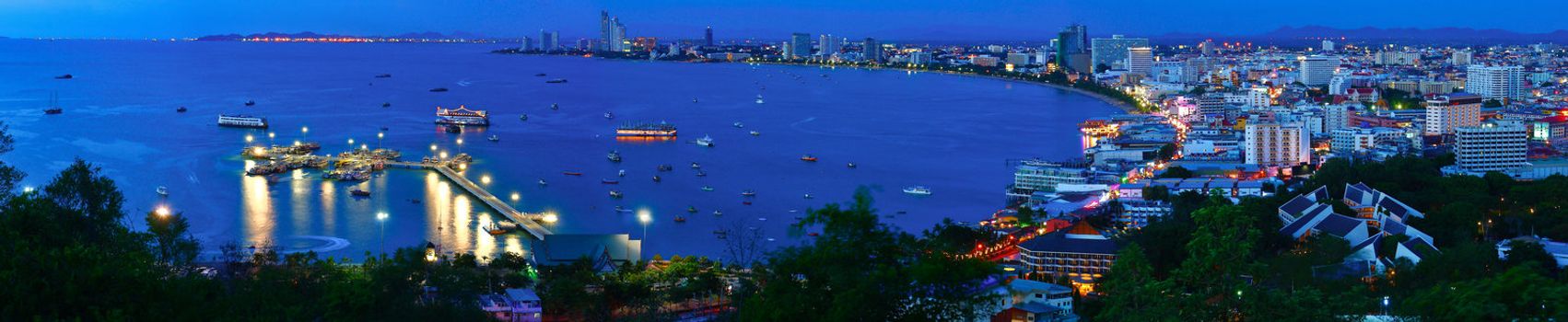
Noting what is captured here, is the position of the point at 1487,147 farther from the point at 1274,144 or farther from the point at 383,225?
the point at 383,225

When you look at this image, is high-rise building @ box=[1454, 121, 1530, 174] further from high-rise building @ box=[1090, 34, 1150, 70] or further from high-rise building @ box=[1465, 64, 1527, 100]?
high-rise building @ box=[1090, 34, 1150, 70]

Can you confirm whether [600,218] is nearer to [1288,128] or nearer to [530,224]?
[530,224]

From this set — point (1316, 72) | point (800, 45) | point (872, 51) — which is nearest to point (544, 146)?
point (1316, 72)

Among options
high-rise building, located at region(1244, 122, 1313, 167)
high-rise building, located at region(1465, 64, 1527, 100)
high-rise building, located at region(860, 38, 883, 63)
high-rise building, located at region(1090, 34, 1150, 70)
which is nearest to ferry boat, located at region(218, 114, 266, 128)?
high-rise building, located at region(1244, 122, 1313, 167)

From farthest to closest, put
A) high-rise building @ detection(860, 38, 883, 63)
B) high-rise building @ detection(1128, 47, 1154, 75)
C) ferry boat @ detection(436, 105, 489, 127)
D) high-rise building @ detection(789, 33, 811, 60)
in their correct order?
1. high-rise building @ detection(789, 33, 811, 60)
2. high-rise building @ detection(860, 38, 883, 63)
3. high-rise building @ detection(1128, 47, 1154, 75)
4. ferry boat @ detection(436, 105, 489, 127)

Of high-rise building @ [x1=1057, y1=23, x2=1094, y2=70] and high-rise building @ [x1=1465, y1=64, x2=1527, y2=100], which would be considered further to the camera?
high-rise building @ [x1=1057, y1=23, x2=1094, y2=70]
